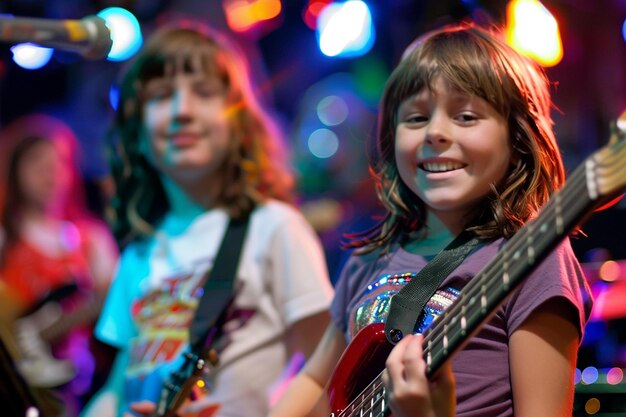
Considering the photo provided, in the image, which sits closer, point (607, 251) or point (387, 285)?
point (387, 285)

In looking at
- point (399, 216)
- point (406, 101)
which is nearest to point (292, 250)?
point (399, 216)

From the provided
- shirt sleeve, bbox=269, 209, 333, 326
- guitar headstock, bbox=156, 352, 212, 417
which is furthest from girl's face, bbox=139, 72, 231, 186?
guitar headstock, bbox=156, 352, 212, 417

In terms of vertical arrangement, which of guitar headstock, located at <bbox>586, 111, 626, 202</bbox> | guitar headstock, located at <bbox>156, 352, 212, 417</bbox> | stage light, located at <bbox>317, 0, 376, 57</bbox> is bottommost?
guitar headstock, located at <bbox>156, 352, 212, 417</bbox>

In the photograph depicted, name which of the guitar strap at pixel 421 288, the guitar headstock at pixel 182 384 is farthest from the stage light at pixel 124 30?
the guitar strap at pixel 421 288

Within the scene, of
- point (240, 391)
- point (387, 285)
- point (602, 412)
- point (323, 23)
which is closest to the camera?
point (387, 285)


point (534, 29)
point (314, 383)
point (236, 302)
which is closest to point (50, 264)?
point (236, 302)

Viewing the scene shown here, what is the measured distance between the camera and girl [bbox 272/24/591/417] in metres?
1.60

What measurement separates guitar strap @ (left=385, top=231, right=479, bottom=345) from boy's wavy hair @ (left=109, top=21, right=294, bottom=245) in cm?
112

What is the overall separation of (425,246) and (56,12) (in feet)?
11.5

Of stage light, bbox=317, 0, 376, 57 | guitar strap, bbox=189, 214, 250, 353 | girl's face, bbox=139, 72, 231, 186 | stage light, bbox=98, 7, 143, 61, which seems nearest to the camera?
guitar strap, bbox=189, 214, 250, 353

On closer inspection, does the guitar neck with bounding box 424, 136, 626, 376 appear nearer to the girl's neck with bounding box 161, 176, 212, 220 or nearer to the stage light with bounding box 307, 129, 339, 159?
the girl's neck with bounding box 161, 176, 212, 220

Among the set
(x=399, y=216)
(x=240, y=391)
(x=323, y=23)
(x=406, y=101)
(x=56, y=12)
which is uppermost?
(x=56, y=12)

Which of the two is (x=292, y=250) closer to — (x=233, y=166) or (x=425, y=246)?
Answer: (x=233, y=166)

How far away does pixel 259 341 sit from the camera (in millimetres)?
2611
